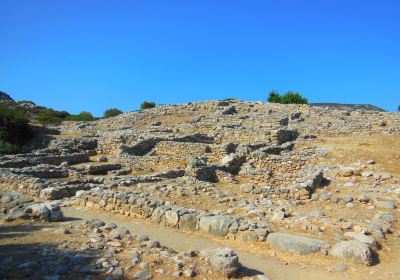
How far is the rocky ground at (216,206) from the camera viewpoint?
6348mm

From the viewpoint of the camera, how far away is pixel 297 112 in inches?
1364

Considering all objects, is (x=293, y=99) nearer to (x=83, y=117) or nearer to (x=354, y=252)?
(x=83, y=117)

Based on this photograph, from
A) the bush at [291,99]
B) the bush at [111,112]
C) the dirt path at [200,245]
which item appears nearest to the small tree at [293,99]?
the bush at [291,99]

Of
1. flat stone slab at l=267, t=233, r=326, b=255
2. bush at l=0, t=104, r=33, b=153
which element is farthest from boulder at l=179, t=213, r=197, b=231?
bush at l=0, t=104, r=33, b=153

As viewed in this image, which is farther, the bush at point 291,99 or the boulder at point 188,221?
the bush at point 291,99

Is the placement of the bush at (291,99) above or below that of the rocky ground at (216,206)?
above

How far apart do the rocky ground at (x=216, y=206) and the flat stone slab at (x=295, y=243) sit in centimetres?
2

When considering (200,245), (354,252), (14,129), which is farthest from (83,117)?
(354,252)

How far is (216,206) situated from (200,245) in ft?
9.80

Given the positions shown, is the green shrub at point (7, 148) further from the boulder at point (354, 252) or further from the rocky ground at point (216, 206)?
the boulder at point (354, 252)

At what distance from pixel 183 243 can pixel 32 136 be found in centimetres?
2459

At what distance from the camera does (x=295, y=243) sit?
758 cm

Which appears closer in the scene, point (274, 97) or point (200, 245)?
point (200, 245)

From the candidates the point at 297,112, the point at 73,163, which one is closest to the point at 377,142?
the point at 297,112
